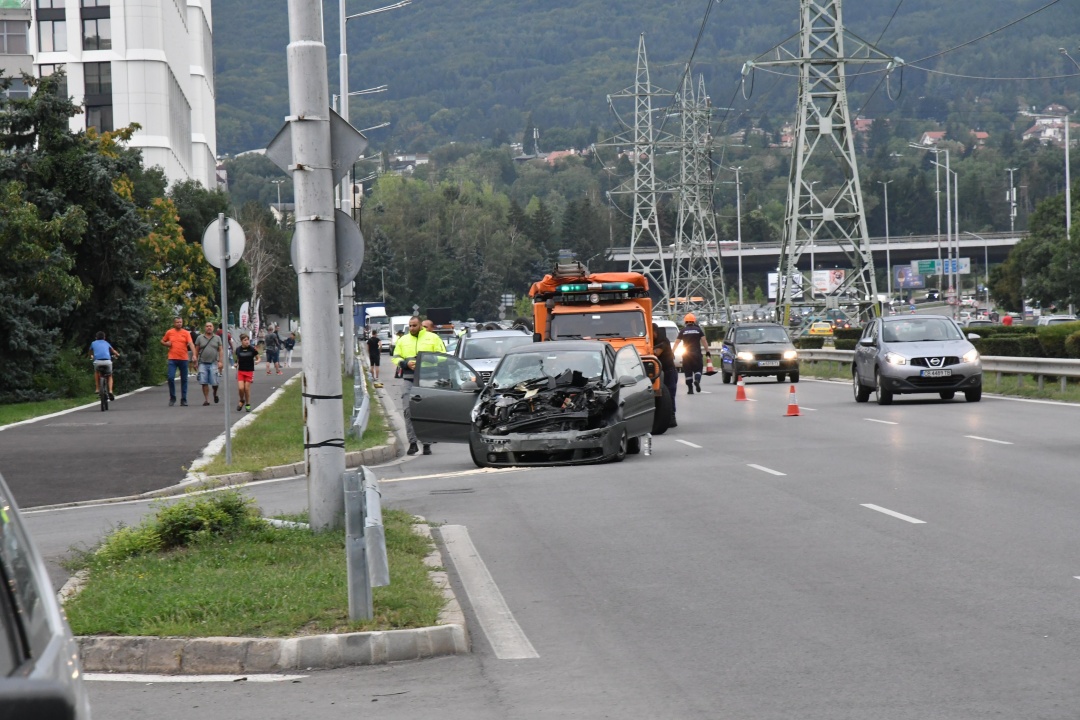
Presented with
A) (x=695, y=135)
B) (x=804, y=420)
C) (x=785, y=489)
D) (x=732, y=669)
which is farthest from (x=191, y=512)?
(x=695, y=135)

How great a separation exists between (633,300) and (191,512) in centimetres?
1716

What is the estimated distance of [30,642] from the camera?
272 cm

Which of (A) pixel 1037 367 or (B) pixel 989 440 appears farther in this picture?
(A) pixel 1037 367

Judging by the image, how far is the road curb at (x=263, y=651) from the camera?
7.59 meters

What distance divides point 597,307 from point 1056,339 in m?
15.7

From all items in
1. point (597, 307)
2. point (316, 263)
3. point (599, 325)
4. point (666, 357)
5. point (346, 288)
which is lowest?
point (666, 357)

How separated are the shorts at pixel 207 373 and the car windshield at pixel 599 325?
1125 centimetres

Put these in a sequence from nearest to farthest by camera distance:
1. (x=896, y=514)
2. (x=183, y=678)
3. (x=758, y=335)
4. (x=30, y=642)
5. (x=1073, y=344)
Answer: (x=30, y=642), (x=183, y=678), (x=896, y=514), (x=1073, y=344), (x=758, y=335)

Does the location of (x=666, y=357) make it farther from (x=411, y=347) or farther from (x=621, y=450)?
(x=621, y=450)

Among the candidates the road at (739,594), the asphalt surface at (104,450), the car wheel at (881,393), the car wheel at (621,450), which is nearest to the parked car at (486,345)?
the asphalt surface at (104,450)

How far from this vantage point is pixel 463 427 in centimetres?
2041

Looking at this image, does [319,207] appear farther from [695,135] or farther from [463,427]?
[695,135]

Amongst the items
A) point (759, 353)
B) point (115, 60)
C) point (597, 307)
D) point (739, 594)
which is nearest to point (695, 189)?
point (115, 60)

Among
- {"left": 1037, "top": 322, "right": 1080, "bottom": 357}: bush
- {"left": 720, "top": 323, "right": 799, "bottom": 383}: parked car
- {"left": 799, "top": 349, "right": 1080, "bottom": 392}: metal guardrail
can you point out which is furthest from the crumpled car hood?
{"left": 720, "top": 323, "right": 799, "bottom": 383}: parked car
